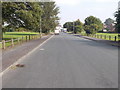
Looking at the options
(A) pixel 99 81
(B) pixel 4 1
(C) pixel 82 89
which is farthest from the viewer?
(B) pixel 4 1

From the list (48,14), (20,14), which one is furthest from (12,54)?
(48,14)

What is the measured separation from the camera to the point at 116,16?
28453 millimetres

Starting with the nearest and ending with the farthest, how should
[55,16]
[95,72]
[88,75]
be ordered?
[88,75]
[95,72]
[55,16]

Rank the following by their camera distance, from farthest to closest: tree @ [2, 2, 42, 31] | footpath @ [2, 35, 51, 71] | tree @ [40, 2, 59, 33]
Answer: tree @ [40, 2, 59, 33]
tree @ [2, 2, 42, 31]
footpath @ [2, 35, 51, 71]

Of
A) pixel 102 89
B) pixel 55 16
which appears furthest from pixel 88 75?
pixel 55 16

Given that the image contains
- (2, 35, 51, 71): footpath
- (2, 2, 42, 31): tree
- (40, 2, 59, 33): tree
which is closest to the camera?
(2, 35, 51, 71): footpath

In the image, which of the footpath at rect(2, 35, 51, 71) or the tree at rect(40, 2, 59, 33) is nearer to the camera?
the footpath at rect(2, 35, 51, 71)

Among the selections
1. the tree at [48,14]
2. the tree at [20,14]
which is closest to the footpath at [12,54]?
the tree at [20,14]

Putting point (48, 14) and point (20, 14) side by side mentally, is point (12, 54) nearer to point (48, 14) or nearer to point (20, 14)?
point (20, 14)

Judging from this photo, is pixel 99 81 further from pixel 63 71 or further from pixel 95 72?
pixel 63 71

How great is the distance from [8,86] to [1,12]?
2206 centimetres

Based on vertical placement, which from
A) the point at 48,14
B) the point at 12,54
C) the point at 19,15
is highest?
the point at 48,14

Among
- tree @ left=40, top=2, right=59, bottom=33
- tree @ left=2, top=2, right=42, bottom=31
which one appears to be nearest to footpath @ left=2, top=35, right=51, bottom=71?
tree @ left=2, top=2, right=42, bottom=31

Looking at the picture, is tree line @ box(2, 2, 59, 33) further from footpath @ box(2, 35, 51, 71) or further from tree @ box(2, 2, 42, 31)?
footpath @ box(2, 35, 51, 71)
